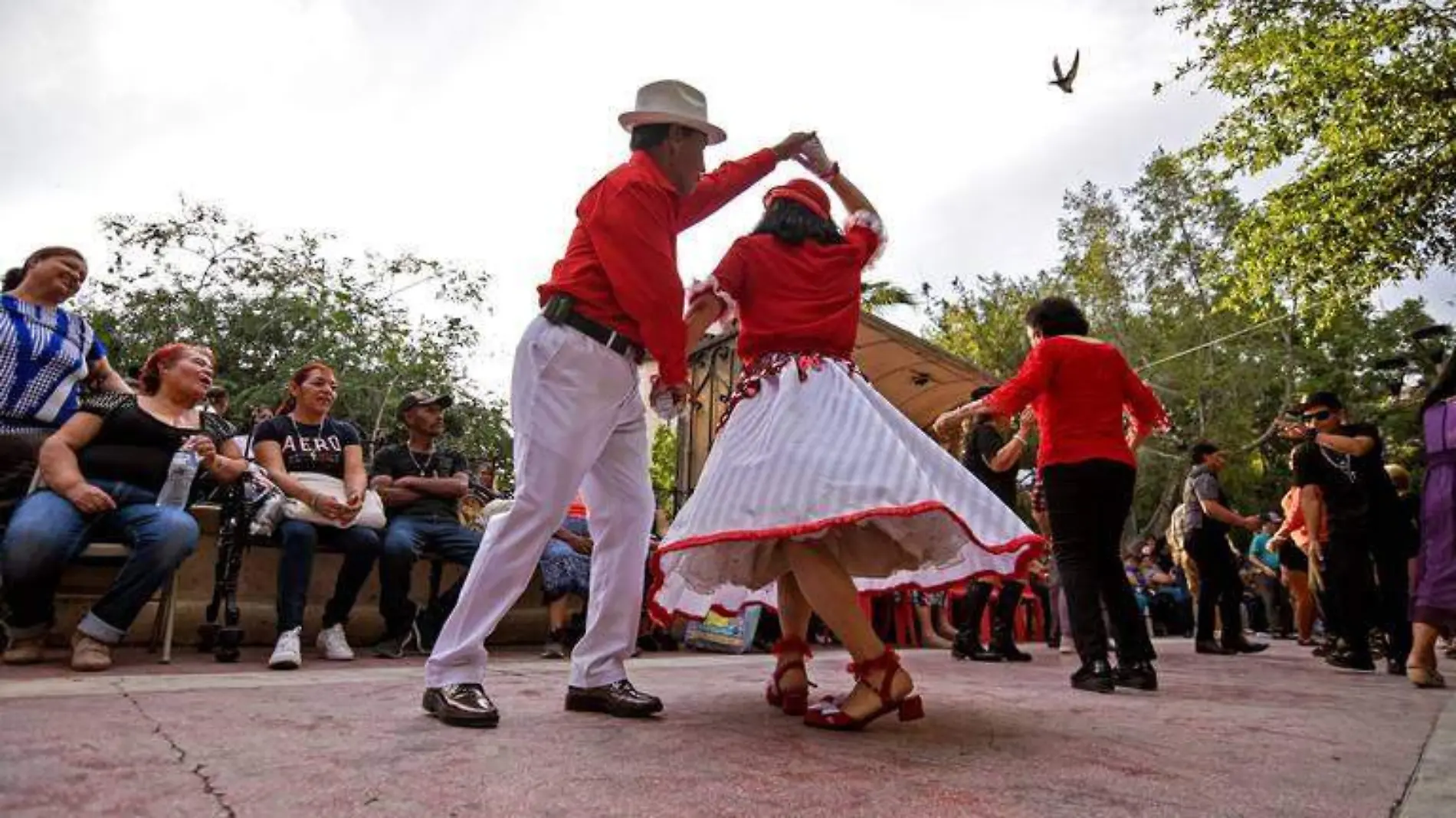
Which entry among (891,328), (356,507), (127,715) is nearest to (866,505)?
(127,715)

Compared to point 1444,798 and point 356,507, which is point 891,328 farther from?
point 1444,798

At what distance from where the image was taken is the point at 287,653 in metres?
4.32

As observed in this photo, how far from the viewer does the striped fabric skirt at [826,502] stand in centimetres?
252

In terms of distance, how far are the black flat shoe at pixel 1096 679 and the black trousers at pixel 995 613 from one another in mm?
2160

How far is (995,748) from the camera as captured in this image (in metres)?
2.26

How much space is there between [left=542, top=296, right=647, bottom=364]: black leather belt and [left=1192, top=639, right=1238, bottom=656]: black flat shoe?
21.5 ft

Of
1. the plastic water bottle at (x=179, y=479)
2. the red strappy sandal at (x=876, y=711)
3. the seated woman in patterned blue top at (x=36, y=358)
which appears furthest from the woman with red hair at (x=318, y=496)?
the red strappy sandal at (x=876, y=711)

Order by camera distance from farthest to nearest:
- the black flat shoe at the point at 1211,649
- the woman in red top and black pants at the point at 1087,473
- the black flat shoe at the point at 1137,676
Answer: the black flat shoe at the point at 1211,649, the woman in red top and black pants at the point at 1087,473, the black flat shoe at the point at 1137,676

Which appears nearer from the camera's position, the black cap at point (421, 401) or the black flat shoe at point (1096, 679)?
the black flat shoe at point (1096, 679)

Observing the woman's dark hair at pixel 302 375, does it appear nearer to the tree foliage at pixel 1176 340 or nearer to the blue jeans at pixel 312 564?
the blue jeans at pixel 312 564

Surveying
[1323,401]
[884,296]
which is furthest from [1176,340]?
[1323,401]

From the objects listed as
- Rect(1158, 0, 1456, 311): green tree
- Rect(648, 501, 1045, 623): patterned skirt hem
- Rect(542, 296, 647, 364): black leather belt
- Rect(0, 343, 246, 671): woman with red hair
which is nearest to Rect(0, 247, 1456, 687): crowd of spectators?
Rect(0, 343, 246, 671): woman with red hair

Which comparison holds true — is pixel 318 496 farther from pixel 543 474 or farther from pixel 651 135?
pixel 651 135

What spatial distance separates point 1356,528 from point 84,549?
699 centimetres
